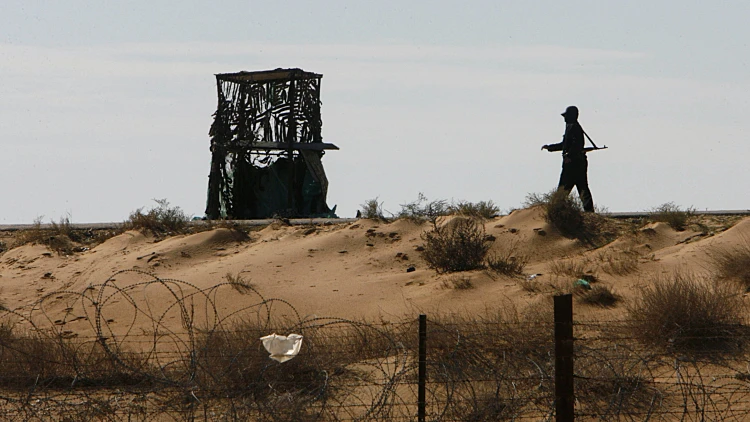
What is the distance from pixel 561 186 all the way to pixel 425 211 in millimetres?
2335

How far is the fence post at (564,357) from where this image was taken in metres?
7.28

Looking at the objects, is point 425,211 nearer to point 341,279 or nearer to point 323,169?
point 341,279

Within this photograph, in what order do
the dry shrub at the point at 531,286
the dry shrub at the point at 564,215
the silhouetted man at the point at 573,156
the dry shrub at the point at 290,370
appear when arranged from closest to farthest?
the dry shrub at the point at 290,370 → the dry shrub at the point at 531,286 → the dry shrub at the point at 564,215 → the silhouetted man at the point at 573,156

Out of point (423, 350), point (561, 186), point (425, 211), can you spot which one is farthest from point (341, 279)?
point (423, 350)

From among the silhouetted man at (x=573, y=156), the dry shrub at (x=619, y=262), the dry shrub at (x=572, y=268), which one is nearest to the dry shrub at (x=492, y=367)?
the dry shrub at (x=572, y=268)

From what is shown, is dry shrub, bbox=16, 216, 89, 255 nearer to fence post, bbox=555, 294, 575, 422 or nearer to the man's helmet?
the man's helmet

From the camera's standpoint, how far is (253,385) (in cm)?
939

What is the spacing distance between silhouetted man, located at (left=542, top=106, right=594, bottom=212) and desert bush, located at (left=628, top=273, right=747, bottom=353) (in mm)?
→ 5864

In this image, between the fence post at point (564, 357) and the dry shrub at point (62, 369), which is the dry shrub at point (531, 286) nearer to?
the dry shrub at point (62, 369)

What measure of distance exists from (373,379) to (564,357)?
9.10ft

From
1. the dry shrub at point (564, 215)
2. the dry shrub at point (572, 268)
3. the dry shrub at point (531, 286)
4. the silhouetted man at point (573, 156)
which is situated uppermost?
the silhouetted man at point (573, 156)

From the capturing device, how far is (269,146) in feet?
70.1

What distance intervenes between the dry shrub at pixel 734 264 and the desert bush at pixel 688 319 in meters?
1.45

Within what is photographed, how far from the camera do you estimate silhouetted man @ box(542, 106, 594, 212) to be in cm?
1728
